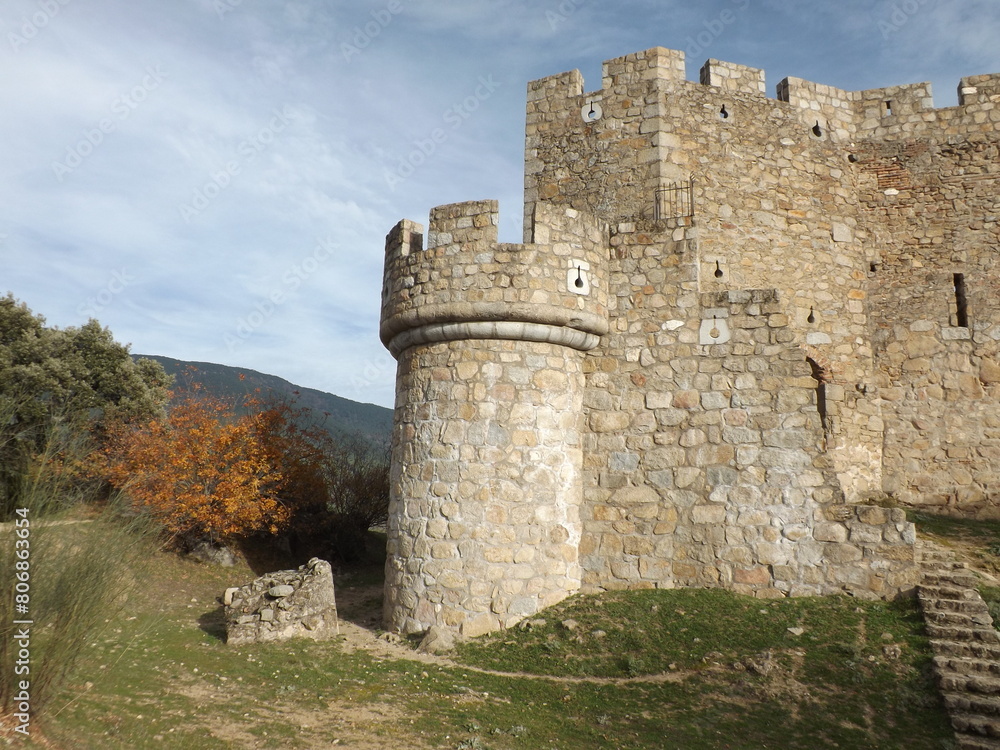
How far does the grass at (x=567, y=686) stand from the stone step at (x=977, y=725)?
147 mm

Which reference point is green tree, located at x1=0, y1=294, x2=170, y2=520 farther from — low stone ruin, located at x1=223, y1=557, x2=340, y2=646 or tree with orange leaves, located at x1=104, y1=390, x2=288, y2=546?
low stone ruin, located at x1=223, y1=557, x2=340, y2=646

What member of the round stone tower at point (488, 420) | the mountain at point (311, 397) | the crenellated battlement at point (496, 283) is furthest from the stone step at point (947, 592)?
the mountain at point (311, 397)

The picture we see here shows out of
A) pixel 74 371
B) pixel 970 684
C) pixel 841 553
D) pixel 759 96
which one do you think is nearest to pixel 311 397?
pixel 74 371

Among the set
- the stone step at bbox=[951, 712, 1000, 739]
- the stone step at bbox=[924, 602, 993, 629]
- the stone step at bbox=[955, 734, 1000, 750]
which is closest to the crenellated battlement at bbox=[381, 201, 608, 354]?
the stone step at bbox=[924, 602, 993, 629]

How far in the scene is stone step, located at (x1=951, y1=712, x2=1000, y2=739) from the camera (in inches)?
223

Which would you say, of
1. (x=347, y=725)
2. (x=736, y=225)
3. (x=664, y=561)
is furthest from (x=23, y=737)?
(x=736, y=225)

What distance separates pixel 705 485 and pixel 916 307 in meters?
6.78

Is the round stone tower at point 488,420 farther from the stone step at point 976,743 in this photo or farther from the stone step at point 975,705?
the stone step at point 976,743

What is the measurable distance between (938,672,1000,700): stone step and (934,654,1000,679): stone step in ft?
0.28

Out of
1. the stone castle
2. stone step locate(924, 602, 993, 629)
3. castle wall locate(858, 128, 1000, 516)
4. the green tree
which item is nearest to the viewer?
stone step locate(924, 602, 993, 629)

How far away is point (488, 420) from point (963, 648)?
5.60 metres

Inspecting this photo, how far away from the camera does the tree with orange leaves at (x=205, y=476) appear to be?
14688 millimetres

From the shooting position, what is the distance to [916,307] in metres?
12.6

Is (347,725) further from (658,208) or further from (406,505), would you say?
(658,208)
